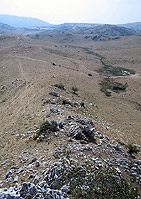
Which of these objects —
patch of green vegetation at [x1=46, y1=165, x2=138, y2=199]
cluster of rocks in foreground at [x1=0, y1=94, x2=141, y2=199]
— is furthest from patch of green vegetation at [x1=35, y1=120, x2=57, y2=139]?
patch of green vegetation at [x1=46, y1=165, x2=138, y2=199]

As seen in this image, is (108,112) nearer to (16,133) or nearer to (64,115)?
(64,115)

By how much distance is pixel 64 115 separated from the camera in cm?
2083

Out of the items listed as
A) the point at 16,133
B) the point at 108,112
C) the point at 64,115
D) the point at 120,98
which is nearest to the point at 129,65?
the point at 120,98

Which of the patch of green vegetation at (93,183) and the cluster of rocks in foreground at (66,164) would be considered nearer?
the cluster of rocks in foreground at (66,164)

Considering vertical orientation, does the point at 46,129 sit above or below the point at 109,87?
above

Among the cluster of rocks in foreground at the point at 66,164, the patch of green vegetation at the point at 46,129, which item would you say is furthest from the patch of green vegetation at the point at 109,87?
the cluster of rocks in foreground at the point at 66,164

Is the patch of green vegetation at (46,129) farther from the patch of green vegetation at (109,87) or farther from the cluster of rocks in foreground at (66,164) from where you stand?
the patch of green vegetation at (109,87)

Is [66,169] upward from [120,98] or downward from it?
upward

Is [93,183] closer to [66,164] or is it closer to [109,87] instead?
[66,164]

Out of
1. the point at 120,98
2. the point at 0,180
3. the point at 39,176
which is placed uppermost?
the point at 39,176

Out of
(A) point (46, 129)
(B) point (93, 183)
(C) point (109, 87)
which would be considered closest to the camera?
(B) point (93, 183)

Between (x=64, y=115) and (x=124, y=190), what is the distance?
40.4ft

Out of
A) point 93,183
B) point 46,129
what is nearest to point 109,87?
point 46,129

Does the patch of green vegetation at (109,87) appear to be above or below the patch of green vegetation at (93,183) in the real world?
Result: below
